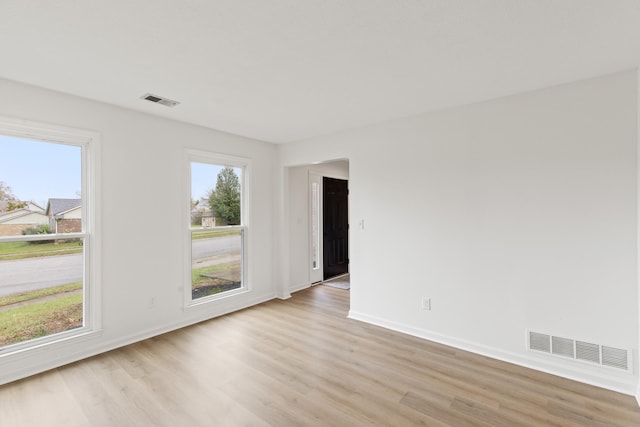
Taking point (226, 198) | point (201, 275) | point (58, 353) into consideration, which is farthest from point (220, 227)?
point (58, 353)

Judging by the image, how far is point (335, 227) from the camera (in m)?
5.97

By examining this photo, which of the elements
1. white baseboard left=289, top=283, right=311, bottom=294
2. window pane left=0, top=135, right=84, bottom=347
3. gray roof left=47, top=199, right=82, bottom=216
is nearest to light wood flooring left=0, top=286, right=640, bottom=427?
window pane left=0, top=135, right=84, bottom=347

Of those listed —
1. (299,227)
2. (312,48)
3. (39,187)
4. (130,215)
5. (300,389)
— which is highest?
(312,48)

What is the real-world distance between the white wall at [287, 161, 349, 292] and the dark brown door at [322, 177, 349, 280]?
1.64ft

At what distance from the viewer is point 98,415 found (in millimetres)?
2025

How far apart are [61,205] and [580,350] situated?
4653 mm

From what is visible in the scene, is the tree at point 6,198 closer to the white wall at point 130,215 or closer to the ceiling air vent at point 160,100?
the white wall at point 130,215

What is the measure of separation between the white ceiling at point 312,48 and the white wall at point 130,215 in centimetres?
19

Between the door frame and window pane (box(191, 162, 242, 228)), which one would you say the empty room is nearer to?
window pane (box(191, 162, 242, 228))

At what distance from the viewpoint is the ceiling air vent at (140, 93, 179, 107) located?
9.04 ft

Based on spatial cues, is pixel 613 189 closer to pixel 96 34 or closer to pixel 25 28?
pixel 96 34

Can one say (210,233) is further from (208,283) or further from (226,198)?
(208,283)

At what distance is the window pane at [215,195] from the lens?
12.5ft

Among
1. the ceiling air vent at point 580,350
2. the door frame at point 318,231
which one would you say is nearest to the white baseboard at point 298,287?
the door frame at point 318,231
